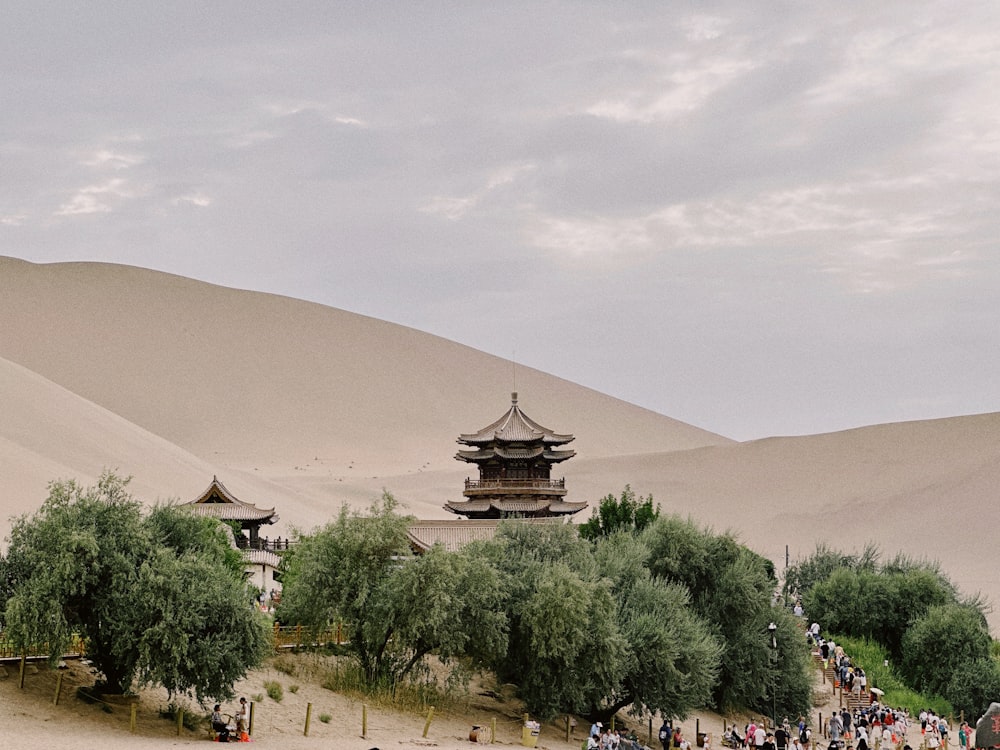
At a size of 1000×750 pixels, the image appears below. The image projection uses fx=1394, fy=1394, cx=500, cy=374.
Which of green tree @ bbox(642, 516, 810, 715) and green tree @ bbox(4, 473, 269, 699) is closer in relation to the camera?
green tree @ bbox(4, 473, 269, 699)

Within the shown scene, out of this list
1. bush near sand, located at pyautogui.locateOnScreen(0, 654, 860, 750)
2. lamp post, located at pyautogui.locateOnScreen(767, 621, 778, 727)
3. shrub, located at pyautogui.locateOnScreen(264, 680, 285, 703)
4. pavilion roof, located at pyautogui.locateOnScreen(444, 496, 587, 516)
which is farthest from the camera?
pavilion roof, located at pyautogui.locateOnScreen(444, 496, 587, 516)

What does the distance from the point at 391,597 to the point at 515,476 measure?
2462 cm

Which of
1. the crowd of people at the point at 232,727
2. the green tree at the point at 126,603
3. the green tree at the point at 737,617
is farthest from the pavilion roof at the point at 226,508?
the crowd of people at the point at 232,727

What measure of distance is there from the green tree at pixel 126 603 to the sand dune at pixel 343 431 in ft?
97.8

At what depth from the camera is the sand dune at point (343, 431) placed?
3302 inches

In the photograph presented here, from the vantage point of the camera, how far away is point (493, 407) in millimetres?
155875

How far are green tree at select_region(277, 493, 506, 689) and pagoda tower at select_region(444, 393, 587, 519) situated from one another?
21.3 metres

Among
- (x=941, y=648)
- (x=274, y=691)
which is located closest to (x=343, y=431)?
(x=941, y=648)

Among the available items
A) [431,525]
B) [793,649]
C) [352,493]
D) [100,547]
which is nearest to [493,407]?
[352,493]

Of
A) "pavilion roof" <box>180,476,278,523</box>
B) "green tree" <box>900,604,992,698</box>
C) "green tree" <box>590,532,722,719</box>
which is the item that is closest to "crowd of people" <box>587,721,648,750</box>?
"green tree" <box>590,532,722,719</box>

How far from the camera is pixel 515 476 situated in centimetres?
5525

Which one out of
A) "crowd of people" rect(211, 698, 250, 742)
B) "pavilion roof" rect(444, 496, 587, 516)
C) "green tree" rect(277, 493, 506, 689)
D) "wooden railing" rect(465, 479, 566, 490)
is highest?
"wooden railing" rect(465, 479, 566, 490)

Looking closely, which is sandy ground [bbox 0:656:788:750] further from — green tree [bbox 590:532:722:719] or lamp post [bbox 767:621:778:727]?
lamp post [bbox 767:621:778:727]

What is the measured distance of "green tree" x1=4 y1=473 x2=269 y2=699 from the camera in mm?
25641
